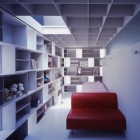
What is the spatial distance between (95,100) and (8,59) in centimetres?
235

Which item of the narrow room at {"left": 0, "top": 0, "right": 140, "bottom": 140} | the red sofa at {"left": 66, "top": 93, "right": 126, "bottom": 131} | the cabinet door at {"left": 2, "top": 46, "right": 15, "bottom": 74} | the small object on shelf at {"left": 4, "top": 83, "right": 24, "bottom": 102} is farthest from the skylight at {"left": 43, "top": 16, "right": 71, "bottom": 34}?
the cabinet door at {"left": 2, "top": 46, "right": 15, "bottom": 74}

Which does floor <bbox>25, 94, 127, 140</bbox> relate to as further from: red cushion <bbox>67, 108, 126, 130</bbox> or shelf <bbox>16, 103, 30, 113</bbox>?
shelf <bbox>16, 103, 30, 113</bbox>

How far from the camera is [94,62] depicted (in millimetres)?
9508

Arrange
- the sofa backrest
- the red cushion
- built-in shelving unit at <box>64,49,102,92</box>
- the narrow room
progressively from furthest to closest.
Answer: built-in shelving unit at <box>64,49,102,92</box> < the sofa backrest < the red cushion < the narrow room

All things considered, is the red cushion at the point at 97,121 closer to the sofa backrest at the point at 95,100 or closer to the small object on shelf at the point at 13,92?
the sofa backrest at the point at 95,100

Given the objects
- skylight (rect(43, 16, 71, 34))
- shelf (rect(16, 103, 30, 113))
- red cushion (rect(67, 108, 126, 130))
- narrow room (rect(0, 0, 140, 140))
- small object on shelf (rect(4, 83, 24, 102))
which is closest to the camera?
narrow room (rect(0, 0, 140, 140))

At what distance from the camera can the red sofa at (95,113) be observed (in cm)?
359

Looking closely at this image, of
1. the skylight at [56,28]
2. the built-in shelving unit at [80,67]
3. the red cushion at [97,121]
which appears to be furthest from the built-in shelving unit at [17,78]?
the built-in shelving unit at [80,67]

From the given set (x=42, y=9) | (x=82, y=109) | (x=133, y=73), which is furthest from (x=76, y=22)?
(x=82, y=109)

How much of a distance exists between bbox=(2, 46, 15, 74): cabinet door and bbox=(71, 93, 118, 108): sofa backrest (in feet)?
6.47

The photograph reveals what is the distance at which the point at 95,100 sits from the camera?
4.43 m

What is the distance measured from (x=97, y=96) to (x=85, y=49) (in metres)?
5.45

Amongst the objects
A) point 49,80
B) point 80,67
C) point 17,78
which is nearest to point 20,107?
point 17,78

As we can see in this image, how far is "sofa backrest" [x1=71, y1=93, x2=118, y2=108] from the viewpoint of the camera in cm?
438
